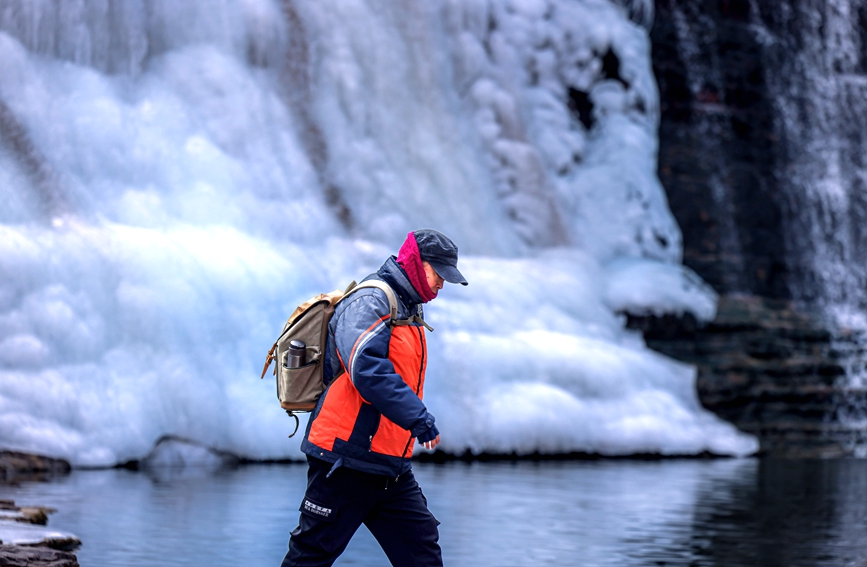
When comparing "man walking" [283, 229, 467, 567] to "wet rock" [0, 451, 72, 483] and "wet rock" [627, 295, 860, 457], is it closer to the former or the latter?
"wet rock" [0, 451, 72, 483]

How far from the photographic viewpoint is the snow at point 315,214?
39.7ft

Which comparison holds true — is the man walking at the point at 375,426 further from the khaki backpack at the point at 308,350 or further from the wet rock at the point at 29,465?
the wet rock at the point at 29,465

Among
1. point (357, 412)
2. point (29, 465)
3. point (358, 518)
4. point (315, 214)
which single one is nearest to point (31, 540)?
point (358, 518)

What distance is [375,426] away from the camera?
12.4 ft

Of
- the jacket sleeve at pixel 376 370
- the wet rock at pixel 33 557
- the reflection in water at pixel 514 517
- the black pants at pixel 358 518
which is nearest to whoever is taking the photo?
the jacket sleeve at pixel 376 370

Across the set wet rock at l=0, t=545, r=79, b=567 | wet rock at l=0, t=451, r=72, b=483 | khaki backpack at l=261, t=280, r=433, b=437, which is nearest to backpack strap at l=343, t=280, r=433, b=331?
khaki backpack at l=261, t=280, r=433, b=437

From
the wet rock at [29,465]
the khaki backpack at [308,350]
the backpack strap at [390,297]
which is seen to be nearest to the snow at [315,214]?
the wet rock at [29,465]

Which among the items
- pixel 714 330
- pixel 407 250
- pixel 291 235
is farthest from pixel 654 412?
pixel 407 250

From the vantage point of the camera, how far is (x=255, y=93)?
1577 centimetres

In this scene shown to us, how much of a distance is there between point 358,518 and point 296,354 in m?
0.59

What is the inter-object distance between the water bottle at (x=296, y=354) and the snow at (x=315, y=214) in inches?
308

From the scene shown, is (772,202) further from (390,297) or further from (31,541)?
(390,297)

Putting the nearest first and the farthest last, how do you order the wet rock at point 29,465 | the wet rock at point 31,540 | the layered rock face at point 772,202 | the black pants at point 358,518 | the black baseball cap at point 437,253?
the black pants at point 358,518 < the black baseball cap at point 437,253 < the wet rock at point 31,540 < the wet rock at point 29,465 < the layered rock face at point 772,202

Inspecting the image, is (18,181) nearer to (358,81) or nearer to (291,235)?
(291,235)
